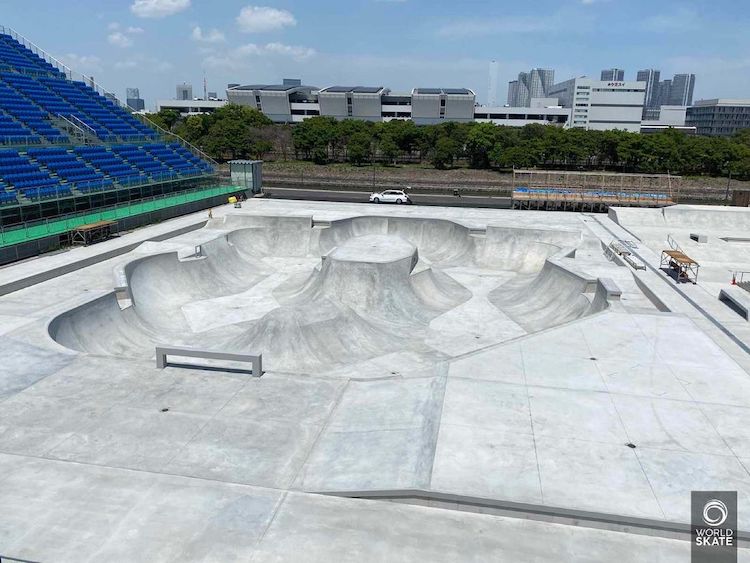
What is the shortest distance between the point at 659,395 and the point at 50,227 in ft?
81.0

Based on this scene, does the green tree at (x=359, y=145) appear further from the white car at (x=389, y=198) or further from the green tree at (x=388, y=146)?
the white car at (x=389, y=198)

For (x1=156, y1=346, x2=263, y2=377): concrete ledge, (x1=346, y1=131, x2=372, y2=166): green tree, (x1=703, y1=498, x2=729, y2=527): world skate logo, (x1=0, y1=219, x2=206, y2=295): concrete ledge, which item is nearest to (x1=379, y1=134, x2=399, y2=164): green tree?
(x1=346, y1=131, x2=372, y2=166): green tree

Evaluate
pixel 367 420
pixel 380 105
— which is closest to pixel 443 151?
pixel 380 105

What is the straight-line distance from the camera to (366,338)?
18.6 metres

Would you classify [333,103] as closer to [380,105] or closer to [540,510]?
[380,105]

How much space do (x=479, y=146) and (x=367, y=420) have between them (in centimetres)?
7166

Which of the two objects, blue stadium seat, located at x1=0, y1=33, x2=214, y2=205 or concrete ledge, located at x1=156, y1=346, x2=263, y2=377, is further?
blue stadium seat, located at x1=0, y1=33, x2=214, y2=205

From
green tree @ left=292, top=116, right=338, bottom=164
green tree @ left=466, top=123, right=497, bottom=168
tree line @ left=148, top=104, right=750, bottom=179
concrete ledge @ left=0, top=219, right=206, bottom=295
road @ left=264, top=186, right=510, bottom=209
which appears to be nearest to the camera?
concrete ledge @ left=0, top=219, right=206, bottom=295

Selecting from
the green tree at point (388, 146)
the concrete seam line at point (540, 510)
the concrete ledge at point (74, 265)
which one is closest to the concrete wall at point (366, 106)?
the green tree at point (388, 146)

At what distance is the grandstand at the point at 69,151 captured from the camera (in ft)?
87.6

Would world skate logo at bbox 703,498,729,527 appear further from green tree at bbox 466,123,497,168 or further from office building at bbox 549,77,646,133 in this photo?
office building at bbox 549,77,646,133

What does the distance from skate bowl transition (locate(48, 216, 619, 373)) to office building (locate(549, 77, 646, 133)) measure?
391 ft

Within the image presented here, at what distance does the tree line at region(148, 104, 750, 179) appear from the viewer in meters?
→ 71.8

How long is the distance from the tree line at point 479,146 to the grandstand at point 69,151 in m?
32.8
